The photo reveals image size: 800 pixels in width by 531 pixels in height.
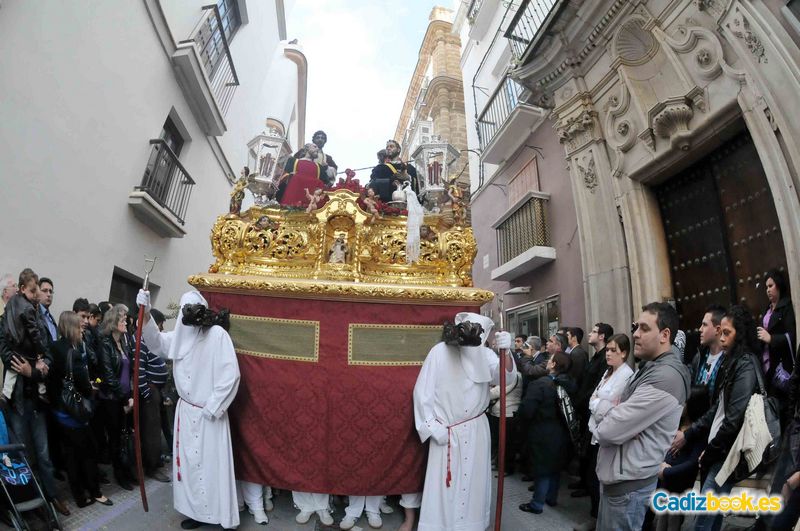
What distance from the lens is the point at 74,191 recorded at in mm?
5102

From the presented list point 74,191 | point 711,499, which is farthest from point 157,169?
point 711,499

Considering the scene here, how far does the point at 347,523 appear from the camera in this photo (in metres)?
3.13

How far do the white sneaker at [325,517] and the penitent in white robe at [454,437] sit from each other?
0.70 metres

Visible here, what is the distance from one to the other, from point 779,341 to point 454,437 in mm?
2390

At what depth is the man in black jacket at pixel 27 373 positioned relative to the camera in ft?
9.81

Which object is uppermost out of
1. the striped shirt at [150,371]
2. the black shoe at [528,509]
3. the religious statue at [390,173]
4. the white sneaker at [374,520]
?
the religious statue at [390,173]

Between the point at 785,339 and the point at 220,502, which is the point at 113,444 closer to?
the point at 220,502

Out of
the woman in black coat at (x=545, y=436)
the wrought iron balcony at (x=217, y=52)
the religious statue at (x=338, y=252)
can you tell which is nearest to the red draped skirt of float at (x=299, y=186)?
the religious statue at (x=338, y=252)

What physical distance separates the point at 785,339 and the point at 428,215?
108 inches

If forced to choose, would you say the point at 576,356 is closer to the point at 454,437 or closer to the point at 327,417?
the point at 454,437

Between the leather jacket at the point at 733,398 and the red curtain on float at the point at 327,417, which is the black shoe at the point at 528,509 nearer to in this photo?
the red curtain on float at the point at 327,417

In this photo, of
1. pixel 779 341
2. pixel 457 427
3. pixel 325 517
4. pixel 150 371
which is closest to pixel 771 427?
pixel 779 341

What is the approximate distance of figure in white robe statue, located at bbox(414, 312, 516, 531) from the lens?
9.68ft

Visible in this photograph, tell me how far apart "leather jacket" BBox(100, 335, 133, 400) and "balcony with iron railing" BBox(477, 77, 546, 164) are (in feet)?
22.9
